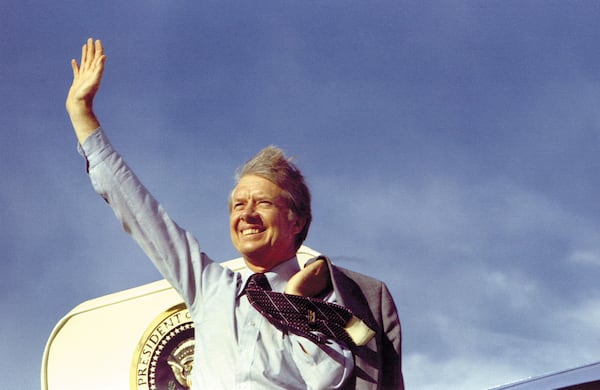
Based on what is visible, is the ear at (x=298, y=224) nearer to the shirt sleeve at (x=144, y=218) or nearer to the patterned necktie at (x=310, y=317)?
the patterned necktie at (x=310, y=317)

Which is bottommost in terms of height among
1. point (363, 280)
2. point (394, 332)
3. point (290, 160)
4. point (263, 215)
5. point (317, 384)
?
point (317, 384)

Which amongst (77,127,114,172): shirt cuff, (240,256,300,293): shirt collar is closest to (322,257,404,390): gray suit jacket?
(240,256,300,293): shirt collar

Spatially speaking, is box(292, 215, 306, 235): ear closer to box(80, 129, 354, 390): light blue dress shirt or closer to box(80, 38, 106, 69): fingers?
box(80, 129, 354, 390): light blue dress shirt

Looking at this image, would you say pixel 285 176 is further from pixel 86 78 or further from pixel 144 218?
pixel 86 78

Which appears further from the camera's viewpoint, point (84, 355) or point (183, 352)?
point (84, 355)

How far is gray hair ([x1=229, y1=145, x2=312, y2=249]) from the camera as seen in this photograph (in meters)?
4.05

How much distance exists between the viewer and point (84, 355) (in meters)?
6.86

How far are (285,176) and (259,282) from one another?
1.72ft

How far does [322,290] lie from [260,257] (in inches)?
12.6

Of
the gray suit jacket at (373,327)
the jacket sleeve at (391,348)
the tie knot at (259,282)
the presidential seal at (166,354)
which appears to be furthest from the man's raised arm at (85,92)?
the presidential seal at (166,354)

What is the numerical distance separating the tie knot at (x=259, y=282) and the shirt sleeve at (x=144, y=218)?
0.72 ft

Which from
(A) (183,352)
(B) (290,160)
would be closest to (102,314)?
A: (A) (183,352)

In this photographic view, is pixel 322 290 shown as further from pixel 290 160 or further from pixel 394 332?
pixel 290 160

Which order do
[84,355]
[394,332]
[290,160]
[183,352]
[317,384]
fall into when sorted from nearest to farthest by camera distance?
[317,384] → [394,332] → [290,160] → [183,352] → [84,355]
